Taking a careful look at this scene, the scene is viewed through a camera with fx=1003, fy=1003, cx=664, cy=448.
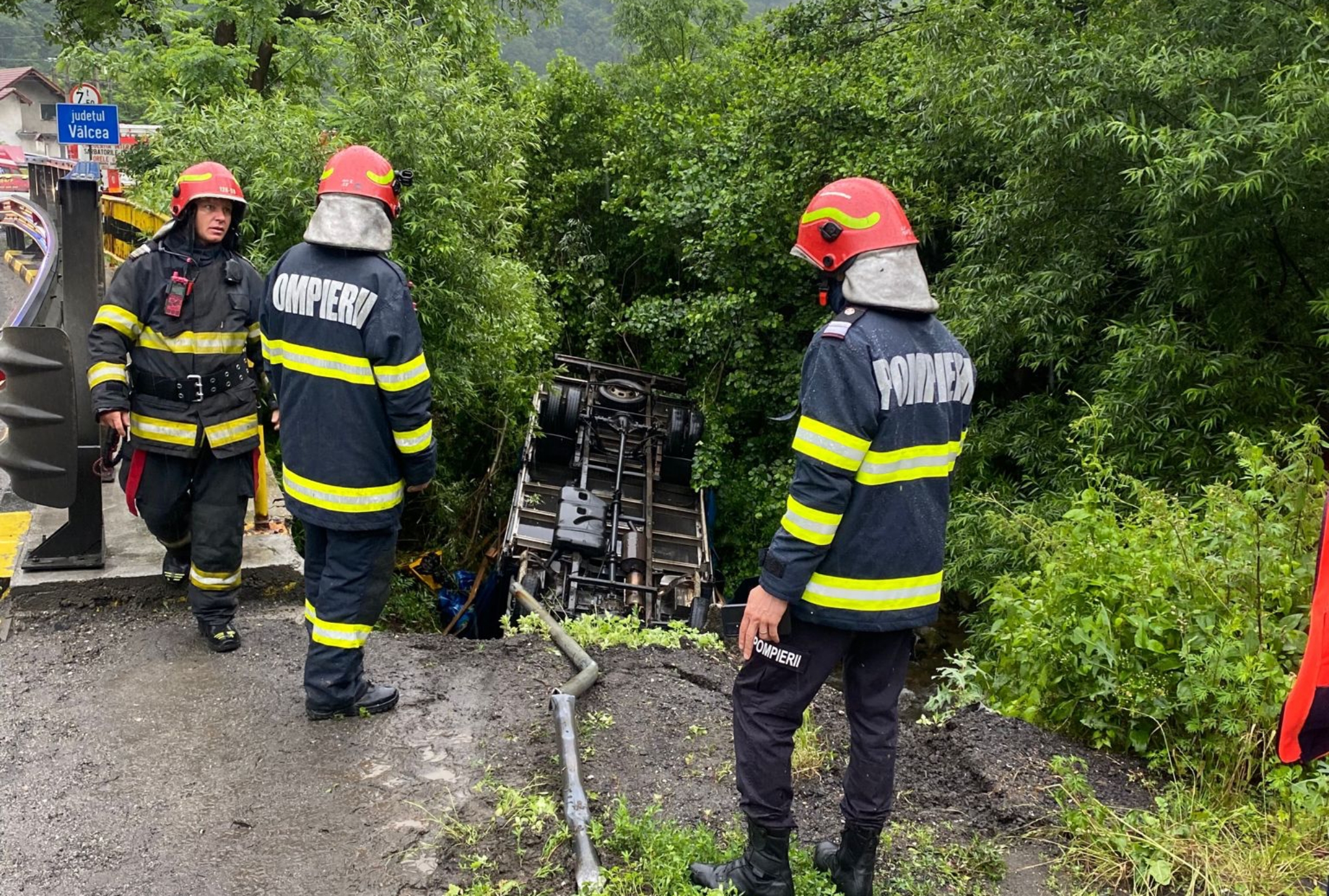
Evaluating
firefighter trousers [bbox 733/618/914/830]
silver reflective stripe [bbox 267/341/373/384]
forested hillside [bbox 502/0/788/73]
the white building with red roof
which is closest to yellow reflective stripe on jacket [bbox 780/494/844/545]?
firefighter trousers [bbox 733/618/914/830]

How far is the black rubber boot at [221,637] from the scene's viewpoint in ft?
13.8

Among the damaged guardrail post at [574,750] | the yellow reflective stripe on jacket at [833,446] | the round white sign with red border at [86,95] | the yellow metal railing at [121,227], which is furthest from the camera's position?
the yellow metal railing at [121,227]

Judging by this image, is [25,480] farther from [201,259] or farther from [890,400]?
[890,400]

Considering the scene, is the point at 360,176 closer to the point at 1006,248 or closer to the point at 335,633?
the point at 335,633

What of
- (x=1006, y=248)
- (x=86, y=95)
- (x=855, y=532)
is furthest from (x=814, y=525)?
(x=1006, y=248)

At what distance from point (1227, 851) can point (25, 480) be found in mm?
4719

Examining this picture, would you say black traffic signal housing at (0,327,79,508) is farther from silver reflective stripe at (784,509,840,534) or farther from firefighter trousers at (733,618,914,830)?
silver reflective stripe at (784,509,840,534)

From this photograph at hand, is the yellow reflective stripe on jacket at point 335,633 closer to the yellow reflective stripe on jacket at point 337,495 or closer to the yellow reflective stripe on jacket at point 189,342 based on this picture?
the yellow reflective stripe on jacket at point 337,495

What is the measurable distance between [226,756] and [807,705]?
2.06m

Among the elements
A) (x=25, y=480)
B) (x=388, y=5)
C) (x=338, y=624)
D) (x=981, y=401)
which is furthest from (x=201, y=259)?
(x=981, y=401)

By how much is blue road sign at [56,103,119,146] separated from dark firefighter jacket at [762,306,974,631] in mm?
5322

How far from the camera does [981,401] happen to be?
29.8ft

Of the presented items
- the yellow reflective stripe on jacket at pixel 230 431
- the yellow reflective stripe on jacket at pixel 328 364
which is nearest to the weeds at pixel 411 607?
the yellow reflective stripe on jacket at pixel 230 431

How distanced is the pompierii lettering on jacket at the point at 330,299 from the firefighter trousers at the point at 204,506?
1082 mm
